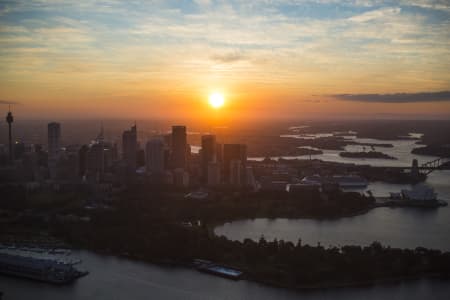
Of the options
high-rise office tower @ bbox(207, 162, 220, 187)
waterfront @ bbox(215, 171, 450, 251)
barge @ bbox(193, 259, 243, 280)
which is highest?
high-rise office tower @ bbox(207, 162, 220, 187)

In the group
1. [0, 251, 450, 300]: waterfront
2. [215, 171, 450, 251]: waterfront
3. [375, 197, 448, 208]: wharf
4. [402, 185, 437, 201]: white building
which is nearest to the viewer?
[0, 251, 450, 300]: waterfront

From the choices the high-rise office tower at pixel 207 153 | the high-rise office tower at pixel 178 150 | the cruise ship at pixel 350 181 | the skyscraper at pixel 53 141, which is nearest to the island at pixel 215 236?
the high-rise office tower at pixel 207 153

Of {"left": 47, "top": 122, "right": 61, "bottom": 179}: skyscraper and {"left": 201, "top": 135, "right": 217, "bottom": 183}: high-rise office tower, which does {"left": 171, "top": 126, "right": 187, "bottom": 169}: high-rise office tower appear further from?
{"left": 47, "top": 122, "right": 61, "bottom": 179}: skyscraper

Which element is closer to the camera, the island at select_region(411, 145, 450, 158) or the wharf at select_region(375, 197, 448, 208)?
the wharf at select_region(375, 197, 448, 208)

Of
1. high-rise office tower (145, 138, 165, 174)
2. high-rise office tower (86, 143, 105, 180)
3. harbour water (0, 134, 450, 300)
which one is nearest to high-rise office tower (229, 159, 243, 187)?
high-rise office tower (145, 138, 165, 174)

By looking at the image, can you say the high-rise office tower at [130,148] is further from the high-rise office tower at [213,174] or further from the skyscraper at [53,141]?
the high-rise office tower at [213,174]

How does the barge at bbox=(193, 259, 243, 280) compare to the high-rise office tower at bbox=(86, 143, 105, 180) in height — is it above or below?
below
